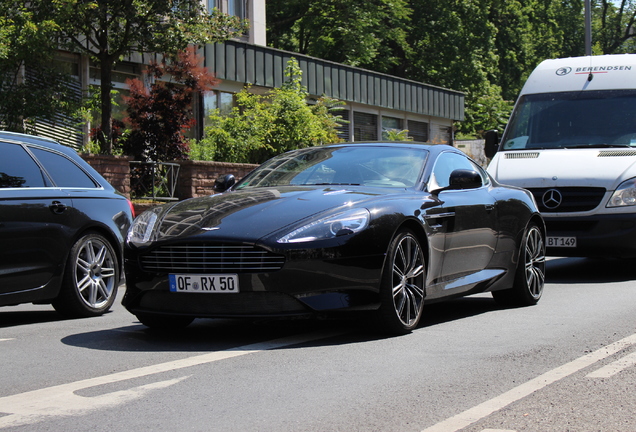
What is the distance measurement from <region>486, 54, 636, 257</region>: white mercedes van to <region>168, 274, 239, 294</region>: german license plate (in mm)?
6444

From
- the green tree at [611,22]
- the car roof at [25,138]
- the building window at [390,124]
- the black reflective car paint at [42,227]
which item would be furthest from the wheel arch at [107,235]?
the green tree at [611,22]

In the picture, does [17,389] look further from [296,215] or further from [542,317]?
[542,317]

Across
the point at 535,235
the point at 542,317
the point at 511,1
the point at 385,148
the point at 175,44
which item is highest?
the point at 511,1

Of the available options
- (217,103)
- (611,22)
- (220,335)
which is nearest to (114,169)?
(217,103)

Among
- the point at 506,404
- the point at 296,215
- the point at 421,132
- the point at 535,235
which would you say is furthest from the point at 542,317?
the point at 421,132

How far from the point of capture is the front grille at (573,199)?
12062 millimetres

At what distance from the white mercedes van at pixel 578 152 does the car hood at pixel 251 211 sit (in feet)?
16.7

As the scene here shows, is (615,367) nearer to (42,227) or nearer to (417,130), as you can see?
(42,227)

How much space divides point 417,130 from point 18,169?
33750mm

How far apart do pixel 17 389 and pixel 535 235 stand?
5.78 metres

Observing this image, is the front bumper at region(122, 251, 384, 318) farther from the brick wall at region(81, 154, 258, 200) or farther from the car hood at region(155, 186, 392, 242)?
the brick wall at region(81, 154, 258, 200)

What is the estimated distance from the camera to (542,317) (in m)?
8.59

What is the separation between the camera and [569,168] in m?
12.3

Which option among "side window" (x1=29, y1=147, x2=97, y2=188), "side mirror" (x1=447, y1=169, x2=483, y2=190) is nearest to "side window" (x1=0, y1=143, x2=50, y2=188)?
"side window" (x1=29, y1=147, x2=97, y2=188)
